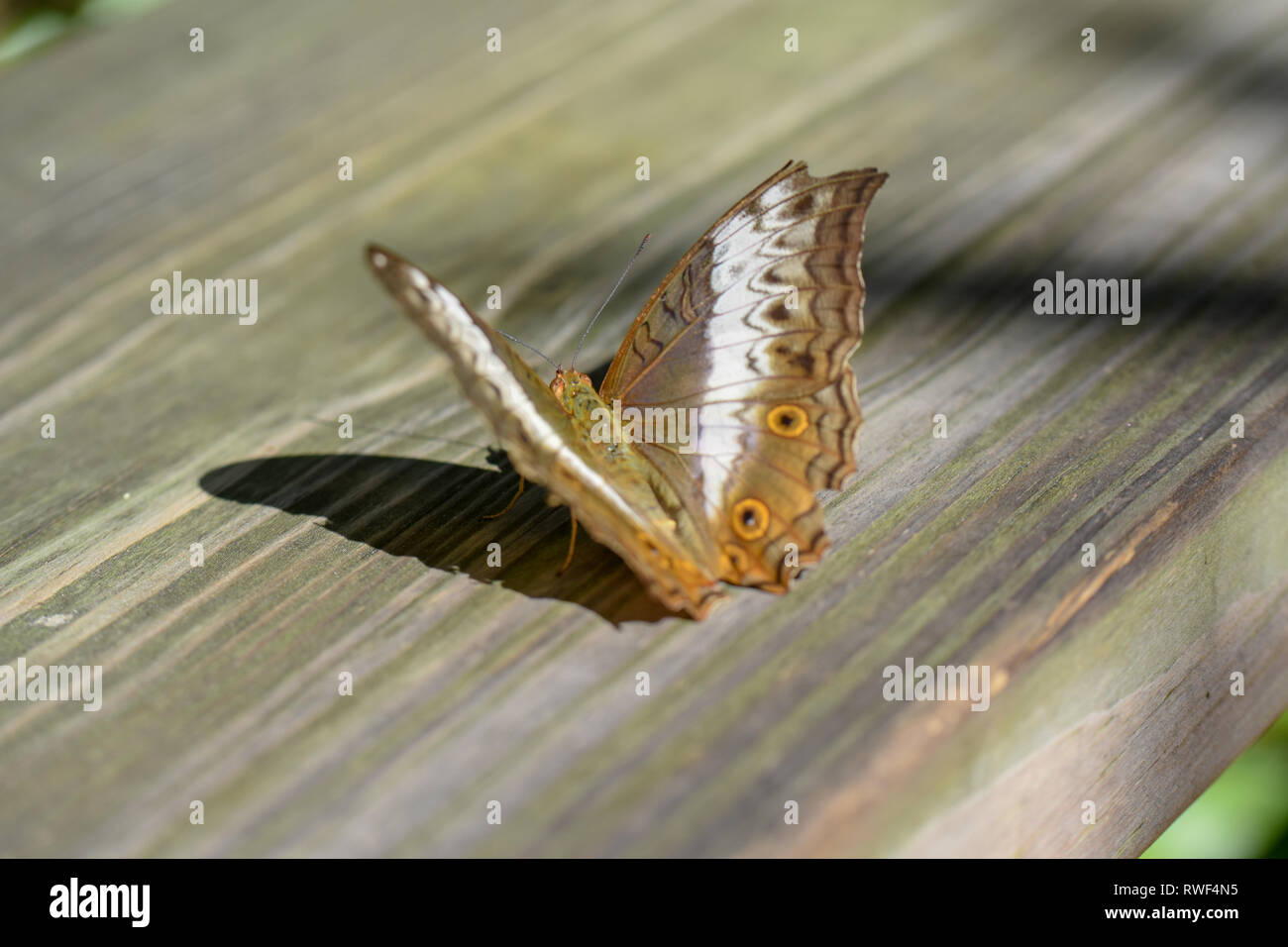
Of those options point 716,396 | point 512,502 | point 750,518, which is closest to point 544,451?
point 512,502

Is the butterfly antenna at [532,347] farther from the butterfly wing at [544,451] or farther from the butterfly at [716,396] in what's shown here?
the butterfly wing at [544,451]

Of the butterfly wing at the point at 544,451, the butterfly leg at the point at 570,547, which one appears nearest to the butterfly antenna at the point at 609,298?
the butterfly wing at the point at 544,451

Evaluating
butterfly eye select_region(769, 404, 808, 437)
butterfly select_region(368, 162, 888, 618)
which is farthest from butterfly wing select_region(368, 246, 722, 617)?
butterfly eye select_region(769, 404, 808, 437)

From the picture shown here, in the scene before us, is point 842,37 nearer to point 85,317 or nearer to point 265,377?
point 265,377

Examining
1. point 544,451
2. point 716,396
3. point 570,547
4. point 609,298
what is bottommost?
point 570,547

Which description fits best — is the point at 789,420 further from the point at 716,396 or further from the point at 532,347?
the point at 532,347
